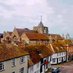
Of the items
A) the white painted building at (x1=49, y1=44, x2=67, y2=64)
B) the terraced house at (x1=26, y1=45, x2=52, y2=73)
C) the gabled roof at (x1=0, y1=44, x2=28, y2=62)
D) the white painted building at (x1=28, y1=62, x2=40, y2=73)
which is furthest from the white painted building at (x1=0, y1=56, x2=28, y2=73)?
the white painted building at (x1=49, y1=44, x2=67, y2=64)

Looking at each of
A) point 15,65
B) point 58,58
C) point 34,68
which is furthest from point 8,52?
point 58,58

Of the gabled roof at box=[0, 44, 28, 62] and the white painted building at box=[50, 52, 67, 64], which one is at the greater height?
the gabled roof at box=[0, 44, 28, 62]

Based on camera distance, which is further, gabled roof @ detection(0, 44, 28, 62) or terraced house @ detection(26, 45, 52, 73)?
terraced house @ detection(26, 45, 52, 73)

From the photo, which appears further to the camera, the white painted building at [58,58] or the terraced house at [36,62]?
the white painted building at [58,58]

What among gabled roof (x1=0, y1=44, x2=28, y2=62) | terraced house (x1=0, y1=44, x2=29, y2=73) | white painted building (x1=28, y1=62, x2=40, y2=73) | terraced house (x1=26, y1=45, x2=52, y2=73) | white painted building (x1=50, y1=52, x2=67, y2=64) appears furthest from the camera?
white painted building (x1=50, y1=52, x2=67, y2=64)

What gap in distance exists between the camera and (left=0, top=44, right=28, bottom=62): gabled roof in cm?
3622

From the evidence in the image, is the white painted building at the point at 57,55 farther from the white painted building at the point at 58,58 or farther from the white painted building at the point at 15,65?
the white painted building at the point at 15,65

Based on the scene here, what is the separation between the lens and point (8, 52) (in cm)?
3897

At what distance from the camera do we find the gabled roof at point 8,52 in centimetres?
3622

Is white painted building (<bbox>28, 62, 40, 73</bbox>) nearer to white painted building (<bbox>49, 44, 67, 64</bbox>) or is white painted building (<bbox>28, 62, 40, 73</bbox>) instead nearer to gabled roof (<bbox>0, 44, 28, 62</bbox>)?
gabled roof (<bbox>0, 44, 28, 62</bbox>)

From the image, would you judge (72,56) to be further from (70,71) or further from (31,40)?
(70,71)

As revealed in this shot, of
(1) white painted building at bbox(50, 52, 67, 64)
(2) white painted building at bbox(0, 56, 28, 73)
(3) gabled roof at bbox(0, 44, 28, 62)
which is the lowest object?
(1) white painted building at bbox(50, 52, 67, 64)

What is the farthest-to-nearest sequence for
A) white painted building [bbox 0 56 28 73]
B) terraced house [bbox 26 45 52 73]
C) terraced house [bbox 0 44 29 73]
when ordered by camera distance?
terraced house [bbox 26 45 52 73], terraced house [bbox 0 44 29 73], white painted building [bbox 0 56 28 73]

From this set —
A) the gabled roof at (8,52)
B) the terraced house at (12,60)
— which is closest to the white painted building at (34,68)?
the terraced house at (12,60)
